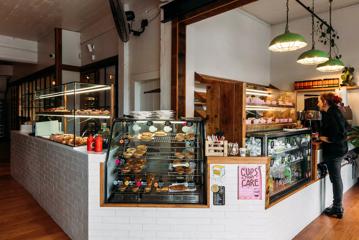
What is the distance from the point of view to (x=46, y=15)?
5.85m

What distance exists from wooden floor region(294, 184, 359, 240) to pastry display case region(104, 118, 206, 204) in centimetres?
156

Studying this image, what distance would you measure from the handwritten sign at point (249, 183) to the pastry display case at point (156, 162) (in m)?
0.37

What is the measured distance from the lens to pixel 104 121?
3611 mm

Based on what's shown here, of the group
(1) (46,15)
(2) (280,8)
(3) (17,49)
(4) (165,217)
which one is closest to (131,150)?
(4) (165,217)

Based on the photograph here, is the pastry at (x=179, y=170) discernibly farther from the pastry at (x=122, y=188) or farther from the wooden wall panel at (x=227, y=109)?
the wooden wall panel at (x=227, y=109)

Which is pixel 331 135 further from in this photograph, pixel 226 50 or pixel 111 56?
pixel 111 56

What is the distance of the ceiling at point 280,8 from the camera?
5371 mm

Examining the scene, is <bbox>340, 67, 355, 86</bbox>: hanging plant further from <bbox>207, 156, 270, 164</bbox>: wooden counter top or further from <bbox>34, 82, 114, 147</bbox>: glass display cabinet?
<bbox>34, 82, 114, 147</bbox>: glass display cabinet

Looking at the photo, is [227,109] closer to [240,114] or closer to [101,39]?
[240,114]


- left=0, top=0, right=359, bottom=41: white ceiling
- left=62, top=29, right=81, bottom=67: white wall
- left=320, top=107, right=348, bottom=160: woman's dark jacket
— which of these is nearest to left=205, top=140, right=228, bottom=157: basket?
left=320, top=107, right=348, bottom=160: woman's dark jacket

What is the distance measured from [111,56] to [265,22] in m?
4.12

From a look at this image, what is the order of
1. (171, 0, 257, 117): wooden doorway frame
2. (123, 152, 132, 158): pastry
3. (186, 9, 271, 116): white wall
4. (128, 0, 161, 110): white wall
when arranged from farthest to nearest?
1. (128, 0, 161, 110): white wall
2. (186, 9, 271, 116): white wall
3. (171, 0, 257, 117): wooden doorway frame
4. (123, 152, 132, 158): pastry

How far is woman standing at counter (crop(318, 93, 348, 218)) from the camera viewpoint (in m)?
3.66

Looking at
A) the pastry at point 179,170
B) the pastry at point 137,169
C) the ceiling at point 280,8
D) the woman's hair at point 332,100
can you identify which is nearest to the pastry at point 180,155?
the pastry at point 179,170
